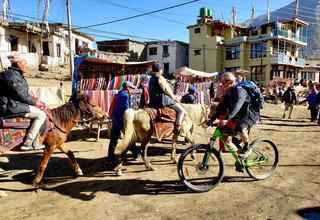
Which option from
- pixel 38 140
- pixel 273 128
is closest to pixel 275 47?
pixel 273 128

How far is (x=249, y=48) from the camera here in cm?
3741

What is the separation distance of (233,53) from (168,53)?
34.7ft

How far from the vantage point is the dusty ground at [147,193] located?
156 inches

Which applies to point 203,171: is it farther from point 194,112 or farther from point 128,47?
point 128,47

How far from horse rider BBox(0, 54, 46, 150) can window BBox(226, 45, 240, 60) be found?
37.2 metres

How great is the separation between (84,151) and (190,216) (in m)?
4.75

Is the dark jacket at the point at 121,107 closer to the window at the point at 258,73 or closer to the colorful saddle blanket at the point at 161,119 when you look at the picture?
the colorful saddle blanket at the point at 161,119

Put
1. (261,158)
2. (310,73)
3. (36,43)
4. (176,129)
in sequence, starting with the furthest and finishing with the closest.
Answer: (310,73), (36,43), (176,129), (261,158)

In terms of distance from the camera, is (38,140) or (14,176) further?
(14,176)

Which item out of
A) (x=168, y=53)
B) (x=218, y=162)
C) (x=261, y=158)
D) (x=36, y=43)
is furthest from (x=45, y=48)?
(x=261, y=158)

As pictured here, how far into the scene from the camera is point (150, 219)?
3.76 metres

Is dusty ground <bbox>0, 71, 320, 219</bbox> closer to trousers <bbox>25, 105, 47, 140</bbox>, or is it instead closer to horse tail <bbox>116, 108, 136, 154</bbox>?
horse tail <bbox>116, 108, 136, 154</bbox>

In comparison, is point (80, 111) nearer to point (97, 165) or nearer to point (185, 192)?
point (97, 165)

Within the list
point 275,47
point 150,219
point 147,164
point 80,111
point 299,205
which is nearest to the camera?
point 150,219
